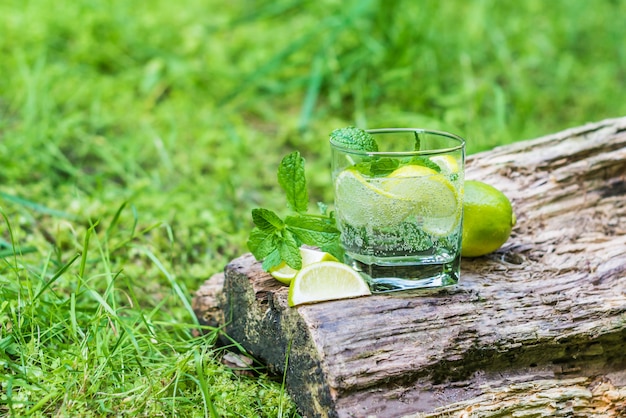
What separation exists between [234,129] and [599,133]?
2501 millimetres

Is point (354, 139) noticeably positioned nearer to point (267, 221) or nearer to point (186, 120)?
point (267, 221)

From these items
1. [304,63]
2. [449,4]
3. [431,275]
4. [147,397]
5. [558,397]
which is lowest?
[558,397]

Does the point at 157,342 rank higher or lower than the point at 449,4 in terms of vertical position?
lower

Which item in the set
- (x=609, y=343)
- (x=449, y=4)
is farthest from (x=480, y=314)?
(x=449, y=4)

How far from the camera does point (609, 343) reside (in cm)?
191

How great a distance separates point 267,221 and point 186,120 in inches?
109

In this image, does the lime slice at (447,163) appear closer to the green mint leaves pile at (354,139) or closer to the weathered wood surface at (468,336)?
the green mint leaves pile at (354,139)

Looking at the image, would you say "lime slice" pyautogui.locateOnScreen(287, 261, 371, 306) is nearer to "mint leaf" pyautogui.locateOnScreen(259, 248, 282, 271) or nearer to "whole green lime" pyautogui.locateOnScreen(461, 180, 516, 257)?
"mint leaf" pyautogui.locateOnScreen(259, 248, 282, 271)

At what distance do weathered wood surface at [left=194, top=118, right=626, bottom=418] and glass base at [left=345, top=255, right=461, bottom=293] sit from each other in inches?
1.5

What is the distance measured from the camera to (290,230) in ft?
6.26

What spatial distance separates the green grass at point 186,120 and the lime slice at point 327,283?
311 millimetres

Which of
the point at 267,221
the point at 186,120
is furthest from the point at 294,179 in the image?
the point at 186,120

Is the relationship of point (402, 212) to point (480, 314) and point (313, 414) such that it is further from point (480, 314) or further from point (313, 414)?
point (313, 414)

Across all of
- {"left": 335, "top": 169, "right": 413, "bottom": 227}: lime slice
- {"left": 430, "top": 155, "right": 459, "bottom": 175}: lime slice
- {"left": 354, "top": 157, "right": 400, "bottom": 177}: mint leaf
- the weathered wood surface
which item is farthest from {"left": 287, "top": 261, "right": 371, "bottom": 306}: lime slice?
{"left": 430, "top": 155, "right": 459, "bottom": 175}: lime slice
